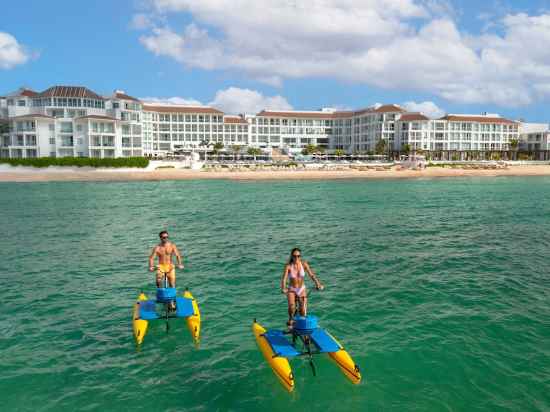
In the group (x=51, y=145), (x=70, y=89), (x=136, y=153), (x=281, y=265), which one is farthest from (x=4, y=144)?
(x=281, y=265)

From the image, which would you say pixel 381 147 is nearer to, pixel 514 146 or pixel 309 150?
pixel 309 150

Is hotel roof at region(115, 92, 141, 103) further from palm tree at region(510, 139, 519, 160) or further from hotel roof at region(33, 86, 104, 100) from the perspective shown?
palm tree at region(510, 139, 519, 160)

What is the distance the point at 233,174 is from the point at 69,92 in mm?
39856

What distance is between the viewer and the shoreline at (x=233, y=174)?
7881 cm

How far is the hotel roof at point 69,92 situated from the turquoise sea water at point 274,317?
2807 inches

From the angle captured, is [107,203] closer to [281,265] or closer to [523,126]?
[281,265]

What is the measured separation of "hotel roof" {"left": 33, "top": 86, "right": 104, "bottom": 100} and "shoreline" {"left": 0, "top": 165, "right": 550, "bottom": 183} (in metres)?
19.4

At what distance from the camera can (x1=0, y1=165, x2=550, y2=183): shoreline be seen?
78.8m

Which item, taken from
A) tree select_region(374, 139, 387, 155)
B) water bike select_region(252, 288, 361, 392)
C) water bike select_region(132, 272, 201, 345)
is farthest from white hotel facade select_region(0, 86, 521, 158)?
water bike select_region(252, 288, 361, 392)

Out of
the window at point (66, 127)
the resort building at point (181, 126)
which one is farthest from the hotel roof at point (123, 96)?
the resort building at point (181, 126)

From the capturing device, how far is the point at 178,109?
131250 mm

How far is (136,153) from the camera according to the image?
99.1m

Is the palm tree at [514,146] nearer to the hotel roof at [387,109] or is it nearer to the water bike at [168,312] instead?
the hotel roof at [387,109]

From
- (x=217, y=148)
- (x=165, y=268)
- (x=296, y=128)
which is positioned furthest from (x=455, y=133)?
(x=165, y=268)
